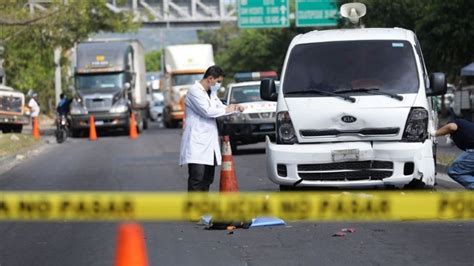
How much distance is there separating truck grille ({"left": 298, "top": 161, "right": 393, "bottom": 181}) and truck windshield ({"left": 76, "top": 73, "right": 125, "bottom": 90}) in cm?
2676

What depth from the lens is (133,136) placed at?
3688 cm

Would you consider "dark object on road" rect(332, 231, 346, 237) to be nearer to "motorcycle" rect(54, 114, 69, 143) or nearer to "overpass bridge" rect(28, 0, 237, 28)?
"motorcycle" rect(54, 114, 69, 143)

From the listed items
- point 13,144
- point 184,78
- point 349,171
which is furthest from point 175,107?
point 349,171

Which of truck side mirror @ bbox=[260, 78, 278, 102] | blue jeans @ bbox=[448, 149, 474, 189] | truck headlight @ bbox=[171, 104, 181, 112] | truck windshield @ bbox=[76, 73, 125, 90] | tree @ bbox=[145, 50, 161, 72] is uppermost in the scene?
truck side mirror @ bbox=[260, 78, 278, 102]

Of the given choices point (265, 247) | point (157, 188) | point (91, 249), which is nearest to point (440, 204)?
point (265, 247)

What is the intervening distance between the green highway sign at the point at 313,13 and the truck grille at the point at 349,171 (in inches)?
975

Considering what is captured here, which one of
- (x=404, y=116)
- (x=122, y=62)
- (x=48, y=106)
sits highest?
(x=404, y=116)

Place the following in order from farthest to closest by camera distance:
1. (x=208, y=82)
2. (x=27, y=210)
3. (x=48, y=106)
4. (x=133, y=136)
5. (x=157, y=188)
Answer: (x=48, y=106), (x=133, y=136), (x=157, y=188), (x=208, y=82), (x=27, y=210)

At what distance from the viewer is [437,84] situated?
40.8 feet

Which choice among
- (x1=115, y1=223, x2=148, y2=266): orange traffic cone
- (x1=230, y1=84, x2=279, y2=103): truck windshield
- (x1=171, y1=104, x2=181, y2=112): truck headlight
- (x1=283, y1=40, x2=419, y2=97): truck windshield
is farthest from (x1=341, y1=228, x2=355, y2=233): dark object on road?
(x1=171, y1=104, x2=181, y2=112): truck headlight

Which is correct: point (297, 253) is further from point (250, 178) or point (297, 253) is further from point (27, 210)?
point (250, 178)

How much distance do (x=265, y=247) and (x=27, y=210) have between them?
3.62 m

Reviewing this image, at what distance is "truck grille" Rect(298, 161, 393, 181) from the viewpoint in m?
11.9

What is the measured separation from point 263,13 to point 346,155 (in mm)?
26341
